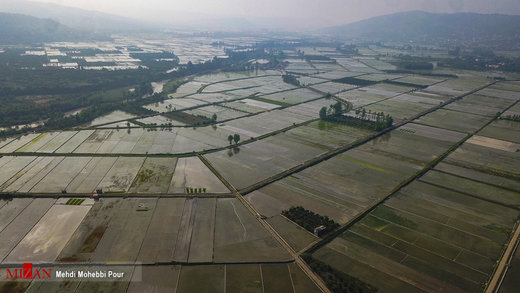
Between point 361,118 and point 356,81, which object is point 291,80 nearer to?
point 356,81

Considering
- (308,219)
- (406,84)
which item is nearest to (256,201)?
Answer: (308,219)

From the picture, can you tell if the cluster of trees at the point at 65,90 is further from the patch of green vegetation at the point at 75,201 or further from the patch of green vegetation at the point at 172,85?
the patch of green vegetation at the point at 75,201

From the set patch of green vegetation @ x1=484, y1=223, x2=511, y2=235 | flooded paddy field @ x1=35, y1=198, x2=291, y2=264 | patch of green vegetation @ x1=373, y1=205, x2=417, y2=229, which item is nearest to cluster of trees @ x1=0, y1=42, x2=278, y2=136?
flooded paddy field @ x1=35, y1=198, x2=291, y2=264

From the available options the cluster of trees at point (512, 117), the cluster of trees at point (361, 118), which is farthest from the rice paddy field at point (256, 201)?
the cluster of trees at point (512, 117)

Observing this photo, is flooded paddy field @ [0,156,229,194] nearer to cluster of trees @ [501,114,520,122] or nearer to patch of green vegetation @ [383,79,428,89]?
cluster of trees @ [501,114,520,122]

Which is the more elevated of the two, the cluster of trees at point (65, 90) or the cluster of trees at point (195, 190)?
the cluster of trees at point (65, 90)

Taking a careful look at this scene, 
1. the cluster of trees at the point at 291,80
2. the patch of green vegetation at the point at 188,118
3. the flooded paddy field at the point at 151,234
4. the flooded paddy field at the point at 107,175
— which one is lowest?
the flooded paddy field at the point at 151,234

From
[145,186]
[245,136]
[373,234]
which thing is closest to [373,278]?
[373,234]
